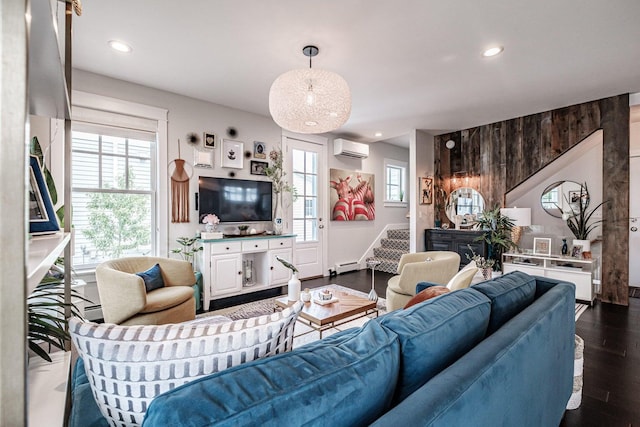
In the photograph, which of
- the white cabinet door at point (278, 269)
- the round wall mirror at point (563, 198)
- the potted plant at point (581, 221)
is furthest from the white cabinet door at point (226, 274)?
the round wall mirror at point (563, 198)

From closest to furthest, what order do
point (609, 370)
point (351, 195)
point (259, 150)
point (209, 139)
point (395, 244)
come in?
point (609, 370) < point (209, 139) < point (259, 150) < point (351, 195) < point (395, 244)

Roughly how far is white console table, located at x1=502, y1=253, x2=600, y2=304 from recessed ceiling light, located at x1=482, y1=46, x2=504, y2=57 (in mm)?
3005

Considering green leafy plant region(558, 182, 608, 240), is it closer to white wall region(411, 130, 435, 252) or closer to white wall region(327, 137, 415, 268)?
white wall region(411, 130, 435, 252)

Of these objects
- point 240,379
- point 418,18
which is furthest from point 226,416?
point 418,18

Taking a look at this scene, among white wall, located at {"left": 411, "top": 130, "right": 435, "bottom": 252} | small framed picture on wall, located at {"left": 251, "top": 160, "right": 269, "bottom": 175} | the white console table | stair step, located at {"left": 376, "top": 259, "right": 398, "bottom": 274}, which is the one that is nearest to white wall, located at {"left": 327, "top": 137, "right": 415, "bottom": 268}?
white wall, located at {"left": 411, "top": 130, "right": 435, "bottom": 252}

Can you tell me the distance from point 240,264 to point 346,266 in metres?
2.40

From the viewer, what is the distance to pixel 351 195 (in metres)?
5.75

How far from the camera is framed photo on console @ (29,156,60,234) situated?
3.02 ft

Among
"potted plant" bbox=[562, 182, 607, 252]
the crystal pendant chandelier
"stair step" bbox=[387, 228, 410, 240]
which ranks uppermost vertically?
the crystal pendant chandelier

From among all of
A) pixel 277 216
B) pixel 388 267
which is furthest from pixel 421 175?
pixel 277 216

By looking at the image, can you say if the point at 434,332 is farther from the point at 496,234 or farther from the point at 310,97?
the point at 496,234

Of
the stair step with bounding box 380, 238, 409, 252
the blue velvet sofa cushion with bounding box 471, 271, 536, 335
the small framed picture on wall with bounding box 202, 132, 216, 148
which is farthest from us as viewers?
the stair step with bounding box 380, 238, 409, 252

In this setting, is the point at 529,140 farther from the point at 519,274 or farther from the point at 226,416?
the point at 226,416

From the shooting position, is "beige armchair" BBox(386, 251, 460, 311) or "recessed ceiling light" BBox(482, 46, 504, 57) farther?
"beige armchair" BBox(386, 251, 460, 311)
